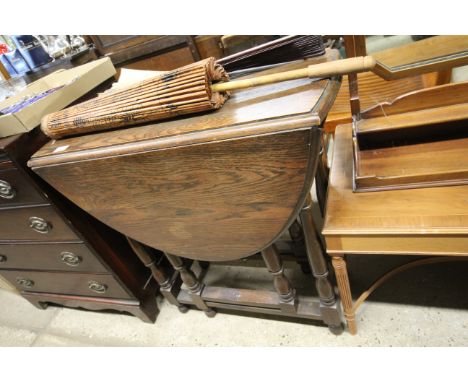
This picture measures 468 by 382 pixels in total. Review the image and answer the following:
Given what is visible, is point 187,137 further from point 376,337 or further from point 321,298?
point 376,337

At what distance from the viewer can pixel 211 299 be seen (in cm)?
142

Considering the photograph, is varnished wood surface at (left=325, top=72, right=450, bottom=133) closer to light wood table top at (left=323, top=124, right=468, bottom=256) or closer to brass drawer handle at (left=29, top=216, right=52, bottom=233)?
light wood table top at (left=323, top=124, right=468, bottom=256)

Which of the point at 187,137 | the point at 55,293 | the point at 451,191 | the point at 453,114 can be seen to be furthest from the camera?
the point at 55,293

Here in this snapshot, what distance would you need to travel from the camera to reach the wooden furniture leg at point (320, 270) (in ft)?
3.11

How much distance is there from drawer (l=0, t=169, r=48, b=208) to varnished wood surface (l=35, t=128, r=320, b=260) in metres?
0.14

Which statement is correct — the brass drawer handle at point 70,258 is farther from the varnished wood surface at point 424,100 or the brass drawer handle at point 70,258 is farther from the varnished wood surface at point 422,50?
the varnished wood surface at point 422,50

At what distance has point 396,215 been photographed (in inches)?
35.4

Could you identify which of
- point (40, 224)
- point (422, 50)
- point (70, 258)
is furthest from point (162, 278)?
point (422, 50)

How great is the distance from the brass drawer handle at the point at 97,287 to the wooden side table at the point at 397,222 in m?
1.08

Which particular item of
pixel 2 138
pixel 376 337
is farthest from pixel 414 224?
pixel 2 138

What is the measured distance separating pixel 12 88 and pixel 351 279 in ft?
6.26

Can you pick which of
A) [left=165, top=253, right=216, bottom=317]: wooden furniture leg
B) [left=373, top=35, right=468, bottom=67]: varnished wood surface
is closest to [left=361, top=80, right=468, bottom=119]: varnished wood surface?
[left=373, top=35, right=468, bottom=67]: varnished wood surface

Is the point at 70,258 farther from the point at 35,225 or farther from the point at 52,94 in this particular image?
the point at 52,94

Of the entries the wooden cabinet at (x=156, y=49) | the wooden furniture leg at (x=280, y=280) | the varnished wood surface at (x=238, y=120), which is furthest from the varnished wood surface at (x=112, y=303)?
the wooden cabinet at (x=156, y=49)
